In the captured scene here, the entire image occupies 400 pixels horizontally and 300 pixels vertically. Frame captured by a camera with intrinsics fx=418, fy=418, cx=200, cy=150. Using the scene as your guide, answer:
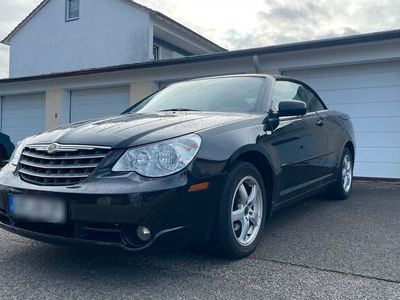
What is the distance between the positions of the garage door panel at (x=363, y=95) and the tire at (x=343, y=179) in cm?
241

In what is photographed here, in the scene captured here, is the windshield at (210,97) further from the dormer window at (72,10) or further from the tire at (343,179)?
the dormer window at (72,10)

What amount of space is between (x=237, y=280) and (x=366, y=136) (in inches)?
239

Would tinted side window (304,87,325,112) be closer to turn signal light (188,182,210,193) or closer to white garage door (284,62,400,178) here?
turn signal light (188,182,210,193)

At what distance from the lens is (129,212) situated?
8.25 ft

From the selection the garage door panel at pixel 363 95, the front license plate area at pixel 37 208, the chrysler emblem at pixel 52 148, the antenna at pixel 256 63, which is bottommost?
the front license plate area at pixel 37 208

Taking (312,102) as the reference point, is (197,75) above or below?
above

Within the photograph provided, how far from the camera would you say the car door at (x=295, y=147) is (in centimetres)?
378

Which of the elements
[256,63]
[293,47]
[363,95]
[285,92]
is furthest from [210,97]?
[363,95]

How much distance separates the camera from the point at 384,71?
7.74 m

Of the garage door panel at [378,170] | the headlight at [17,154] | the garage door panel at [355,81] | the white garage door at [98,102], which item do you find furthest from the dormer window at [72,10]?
the headlight at [17,154]

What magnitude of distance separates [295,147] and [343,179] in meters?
1.97

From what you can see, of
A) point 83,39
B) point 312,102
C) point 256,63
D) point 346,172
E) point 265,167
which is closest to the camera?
point 265,167

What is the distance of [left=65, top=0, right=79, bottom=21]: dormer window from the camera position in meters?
18.6

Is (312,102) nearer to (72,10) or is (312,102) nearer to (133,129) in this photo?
(133,129)
